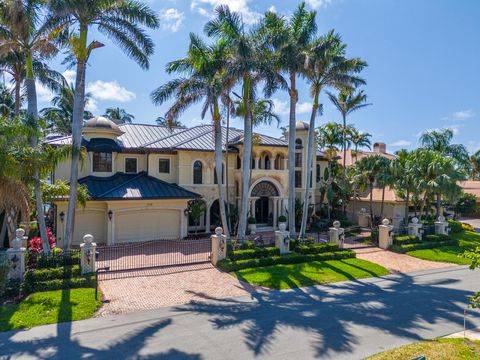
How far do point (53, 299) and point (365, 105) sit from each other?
3219 cm

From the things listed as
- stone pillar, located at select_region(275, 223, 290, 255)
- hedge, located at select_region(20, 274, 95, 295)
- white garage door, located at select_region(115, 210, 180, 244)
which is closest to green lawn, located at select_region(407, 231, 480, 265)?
stone pillar, located at select_region(275, 223, 290, 255)

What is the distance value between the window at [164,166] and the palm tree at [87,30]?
9.75m

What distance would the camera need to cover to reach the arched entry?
1094 inches

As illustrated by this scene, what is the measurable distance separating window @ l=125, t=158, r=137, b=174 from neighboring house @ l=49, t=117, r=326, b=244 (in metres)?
0.07

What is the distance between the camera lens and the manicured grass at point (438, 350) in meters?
8.34

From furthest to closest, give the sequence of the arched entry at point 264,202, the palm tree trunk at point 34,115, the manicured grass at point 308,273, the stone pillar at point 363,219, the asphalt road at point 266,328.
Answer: the stone pillar at point 363,219
the arched entry at point 264,202
the manicured grass at point 308,273
the palm tree trunk at point 34,115
the asphalt road at point 266,328

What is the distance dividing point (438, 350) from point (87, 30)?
59.0 ft

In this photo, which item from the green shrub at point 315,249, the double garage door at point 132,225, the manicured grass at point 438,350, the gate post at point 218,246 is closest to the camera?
the manicured grass at point 438,350

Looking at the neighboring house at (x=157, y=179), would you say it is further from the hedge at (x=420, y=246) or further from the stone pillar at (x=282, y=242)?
the hedge at (x=420, y=246)

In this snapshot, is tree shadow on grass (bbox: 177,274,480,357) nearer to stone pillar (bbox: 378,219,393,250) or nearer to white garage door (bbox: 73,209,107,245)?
stone pillar (bbox: 378,219,393,250)

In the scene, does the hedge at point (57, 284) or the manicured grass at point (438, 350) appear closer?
the manicured grass at point (438, 350)

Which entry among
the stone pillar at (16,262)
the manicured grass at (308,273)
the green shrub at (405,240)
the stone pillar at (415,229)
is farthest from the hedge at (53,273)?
the stone pillar at (415,229)

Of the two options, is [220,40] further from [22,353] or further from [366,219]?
[366,219]

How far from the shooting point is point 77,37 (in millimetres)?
15031
